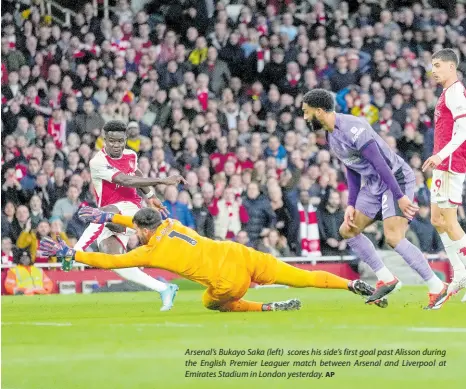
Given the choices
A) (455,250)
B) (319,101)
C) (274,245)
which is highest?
(319,101)

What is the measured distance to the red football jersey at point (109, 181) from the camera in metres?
12.8

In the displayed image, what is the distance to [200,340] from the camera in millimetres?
9281

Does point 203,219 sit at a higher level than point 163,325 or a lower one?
higher

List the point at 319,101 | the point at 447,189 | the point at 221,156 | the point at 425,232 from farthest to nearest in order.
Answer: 1. the point at 221,156
2. the point at 425,232
3. the point at 447,189
4. the point at 319,101

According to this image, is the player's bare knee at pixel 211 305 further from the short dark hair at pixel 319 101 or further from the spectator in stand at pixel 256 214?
the spectator in stand at pixel 256 214

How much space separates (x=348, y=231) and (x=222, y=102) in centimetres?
949

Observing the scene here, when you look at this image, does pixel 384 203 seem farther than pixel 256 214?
No

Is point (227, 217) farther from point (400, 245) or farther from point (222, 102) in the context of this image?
point (400, 245)

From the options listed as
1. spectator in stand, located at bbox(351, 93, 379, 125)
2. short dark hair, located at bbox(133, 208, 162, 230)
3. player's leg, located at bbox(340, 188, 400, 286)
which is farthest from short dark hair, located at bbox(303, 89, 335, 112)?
spectator in stand, located at bbox(351, 93, 379, 125)

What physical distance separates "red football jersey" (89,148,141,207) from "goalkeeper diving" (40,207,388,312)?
182 cm

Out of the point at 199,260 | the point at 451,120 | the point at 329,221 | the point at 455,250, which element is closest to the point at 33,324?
the point at 199,260

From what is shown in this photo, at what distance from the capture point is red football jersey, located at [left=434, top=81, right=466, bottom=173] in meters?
11.4

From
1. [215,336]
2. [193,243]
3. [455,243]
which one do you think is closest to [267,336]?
[215,336]

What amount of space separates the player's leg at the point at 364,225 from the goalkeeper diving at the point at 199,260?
0.40 m
